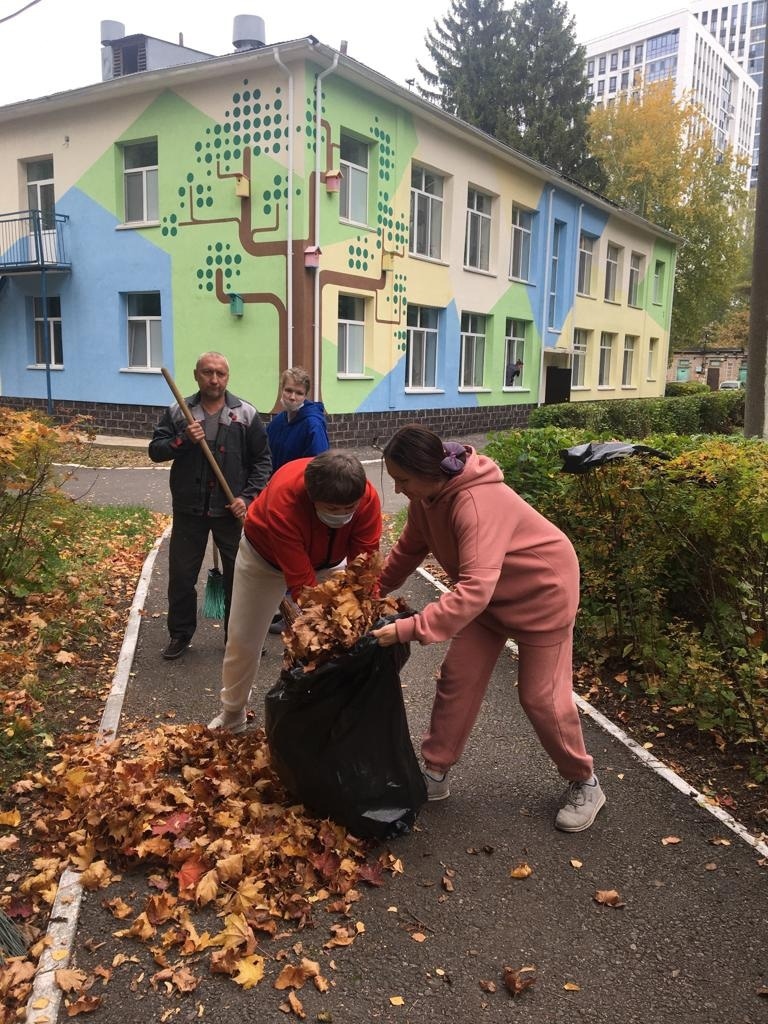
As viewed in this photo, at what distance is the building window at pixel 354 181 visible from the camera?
54.6 feet

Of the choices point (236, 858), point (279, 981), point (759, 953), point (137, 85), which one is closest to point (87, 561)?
point (236, 858)

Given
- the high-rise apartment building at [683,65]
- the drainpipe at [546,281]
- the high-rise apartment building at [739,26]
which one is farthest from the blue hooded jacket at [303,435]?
the high-rise apartment building at [739,26]

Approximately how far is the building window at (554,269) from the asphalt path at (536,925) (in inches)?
905

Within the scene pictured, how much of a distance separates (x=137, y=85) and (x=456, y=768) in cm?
1673

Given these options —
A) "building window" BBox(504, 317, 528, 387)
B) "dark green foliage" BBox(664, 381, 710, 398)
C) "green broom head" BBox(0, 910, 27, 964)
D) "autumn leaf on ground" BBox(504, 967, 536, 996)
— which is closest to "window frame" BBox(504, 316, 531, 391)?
"building window" BBox(504, 317, 528, 387)

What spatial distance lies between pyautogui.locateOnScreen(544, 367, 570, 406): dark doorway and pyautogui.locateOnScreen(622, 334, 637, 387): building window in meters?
7.76

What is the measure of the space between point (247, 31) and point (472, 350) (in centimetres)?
929

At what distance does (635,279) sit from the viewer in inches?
1289

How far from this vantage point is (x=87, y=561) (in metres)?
7.50

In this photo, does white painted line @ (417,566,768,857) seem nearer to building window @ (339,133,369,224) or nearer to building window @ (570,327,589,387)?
building window @ (339,133,369,224)

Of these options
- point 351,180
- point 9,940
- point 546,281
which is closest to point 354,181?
point 351,180

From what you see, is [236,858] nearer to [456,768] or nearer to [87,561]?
[456,768]

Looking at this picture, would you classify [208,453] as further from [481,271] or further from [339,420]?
[481,271]

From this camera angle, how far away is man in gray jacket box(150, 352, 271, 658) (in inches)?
201
